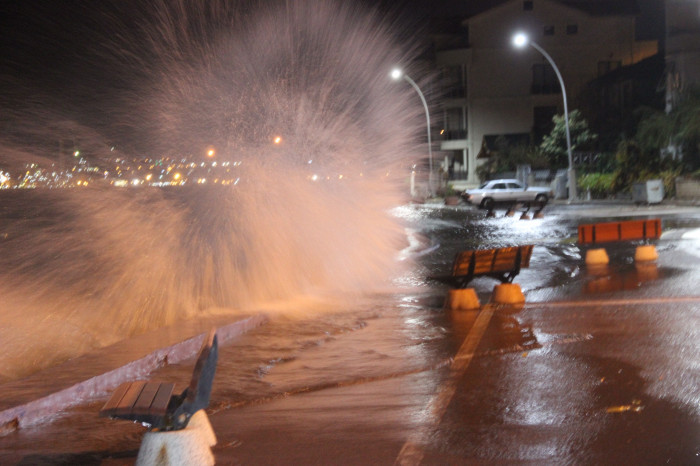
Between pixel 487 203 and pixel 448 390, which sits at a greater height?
pixel 487 203

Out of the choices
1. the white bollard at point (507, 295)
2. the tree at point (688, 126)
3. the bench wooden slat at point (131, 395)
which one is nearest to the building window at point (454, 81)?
the tree at point (688, 126)

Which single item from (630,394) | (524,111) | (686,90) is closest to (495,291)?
(630,394)

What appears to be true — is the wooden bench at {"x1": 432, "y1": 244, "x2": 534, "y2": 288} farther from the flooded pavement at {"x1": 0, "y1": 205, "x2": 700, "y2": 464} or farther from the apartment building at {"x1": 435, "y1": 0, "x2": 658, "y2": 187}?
the apartment building at {"x1": 435, "y1": 0, "x2": 658, "y2": 187}

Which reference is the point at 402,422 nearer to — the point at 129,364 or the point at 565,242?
the point at 129,364

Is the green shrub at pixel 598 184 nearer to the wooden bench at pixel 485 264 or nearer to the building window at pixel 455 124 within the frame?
the building window at pixel 455 124

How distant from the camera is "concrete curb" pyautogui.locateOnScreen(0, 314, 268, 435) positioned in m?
6.52

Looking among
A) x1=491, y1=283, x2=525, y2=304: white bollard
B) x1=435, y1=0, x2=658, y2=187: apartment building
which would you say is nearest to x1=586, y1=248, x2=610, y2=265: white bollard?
x1=491, y1=283, x2=525, y2=304: white bollard

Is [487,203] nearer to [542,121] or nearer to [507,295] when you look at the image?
[542,121]

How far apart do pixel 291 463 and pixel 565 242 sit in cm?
1840

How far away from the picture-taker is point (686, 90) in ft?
136

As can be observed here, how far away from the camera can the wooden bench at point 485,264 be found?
1270 centimetres

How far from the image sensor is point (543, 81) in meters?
65.9

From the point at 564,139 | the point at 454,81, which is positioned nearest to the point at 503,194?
the point at 564,139

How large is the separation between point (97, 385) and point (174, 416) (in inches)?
115
